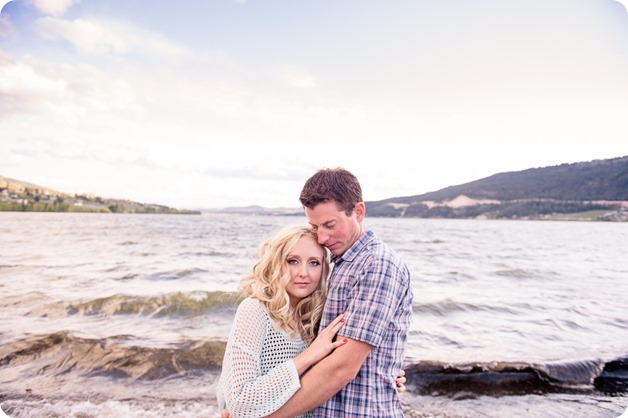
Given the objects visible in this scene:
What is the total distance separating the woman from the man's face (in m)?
0.18

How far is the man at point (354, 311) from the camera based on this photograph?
233 centimetres

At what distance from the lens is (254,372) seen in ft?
8.09

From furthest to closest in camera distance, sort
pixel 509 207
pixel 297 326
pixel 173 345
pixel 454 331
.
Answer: pixel 509 207 < pixel 454 331 < pixel 173 345 < pixel 297 326

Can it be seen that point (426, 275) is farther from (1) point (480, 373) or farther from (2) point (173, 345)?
(2) point (173, 345)

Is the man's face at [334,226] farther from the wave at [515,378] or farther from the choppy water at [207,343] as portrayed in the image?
the wave at [515,378]

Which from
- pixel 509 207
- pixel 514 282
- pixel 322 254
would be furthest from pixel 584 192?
pixel 322 254

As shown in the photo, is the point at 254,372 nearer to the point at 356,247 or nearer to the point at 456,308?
the point at 356,247

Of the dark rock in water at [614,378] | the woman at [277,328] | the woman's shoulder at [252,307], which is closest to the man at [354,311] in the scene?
the woman at [277,328]

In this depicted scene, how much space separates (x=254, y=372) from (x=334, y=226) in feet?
3.26

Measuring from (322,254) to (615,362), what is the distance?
24.3 feet

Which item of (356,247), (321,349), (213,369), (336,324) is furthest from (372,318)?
(213,369)

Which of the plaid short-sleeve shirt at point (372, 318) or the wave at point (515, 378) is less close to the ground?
the plaid short-sleeve shirt at point (372, 318)

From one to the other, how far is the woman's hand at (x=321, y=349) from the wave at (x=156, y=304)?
26.9 ft

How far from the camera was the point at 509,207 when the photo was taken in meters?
118
